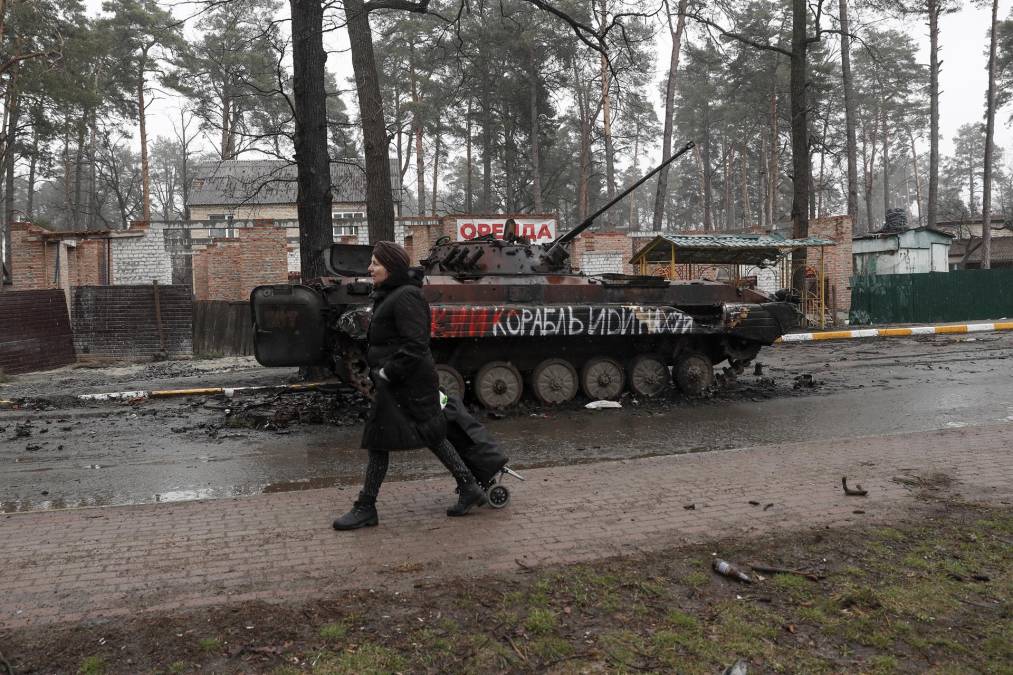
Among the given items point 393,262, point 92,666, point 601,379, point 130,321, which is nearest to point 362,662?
point 92,666

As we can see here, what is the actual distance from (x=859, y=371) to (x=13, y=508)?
12.3m

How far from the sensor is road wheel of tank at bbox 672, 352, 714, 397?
11047 mm

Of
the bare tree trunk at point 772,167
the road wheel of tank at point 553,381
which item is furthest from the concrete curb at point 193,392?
the bare tree trunk at point 772,167

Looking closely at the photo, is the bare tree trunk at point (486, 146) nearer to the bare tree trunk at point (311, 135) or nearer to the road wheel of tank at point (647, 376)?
the bare tree trunk at point (311, 135)

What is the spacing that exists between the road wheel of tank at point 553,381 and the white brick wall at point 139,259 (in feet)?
51.0

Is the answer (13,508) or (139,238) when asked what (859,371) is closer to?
(13,508)

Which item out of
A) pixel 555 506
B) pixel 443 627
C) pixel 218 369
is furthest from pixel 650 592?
pixel 218 369

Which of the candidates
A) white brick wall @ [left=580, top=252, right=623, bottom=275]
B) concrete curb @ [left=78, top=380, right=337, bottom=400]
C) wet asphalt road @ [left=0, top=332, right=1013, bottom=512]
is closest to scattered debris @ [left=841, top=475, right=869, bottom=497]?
wet asphalt road @ [left=0, top=332, right=1013, bottom=512]

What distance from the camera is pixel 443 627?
3449 millimetres

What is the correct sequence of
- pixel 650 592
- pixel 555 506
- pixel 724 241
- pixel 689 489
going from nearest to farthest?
A: pixel 650 592 < pixel 555 506 < pixel 689 489 < pixel 724 241

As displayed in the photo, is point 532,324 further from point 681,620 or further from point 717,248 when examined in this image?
point 717,248

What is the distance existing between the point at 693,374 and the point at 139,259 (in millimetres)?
17205

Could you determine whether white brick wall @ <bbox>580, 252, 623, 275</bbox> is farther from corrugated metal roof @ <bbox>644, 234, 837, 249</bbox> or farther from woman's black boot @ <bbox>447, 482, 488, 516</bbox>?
woman's black boot @ <bbox>447, 482, 488, 516</bbox>

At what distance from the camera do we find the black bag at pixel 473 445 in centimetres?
527
